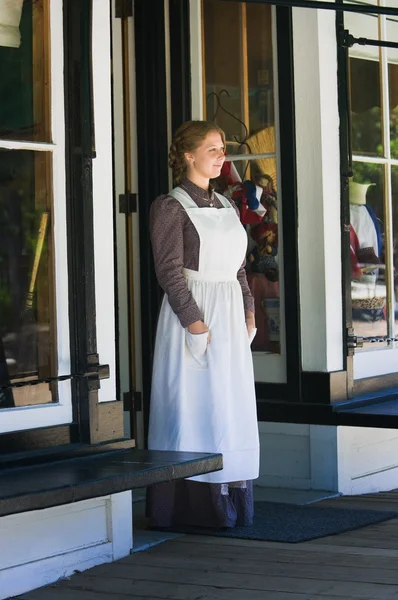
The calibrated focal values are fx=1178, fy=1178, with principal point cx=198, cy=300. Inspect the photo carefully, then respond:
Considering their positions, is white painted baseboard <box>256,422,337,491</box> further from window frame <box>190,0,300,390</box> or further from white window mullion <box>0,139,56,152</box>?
white window mullion <box>0,139,56,152</box>

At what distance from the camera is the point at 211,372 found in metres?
4.53

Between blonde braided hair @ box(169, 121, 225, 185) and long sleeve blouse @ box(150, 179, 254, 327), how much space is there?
16 cm

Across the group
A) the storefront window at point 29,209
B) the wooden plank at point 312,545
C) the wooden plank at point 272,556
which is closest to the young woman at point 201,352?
the wooden plank at point 312,545

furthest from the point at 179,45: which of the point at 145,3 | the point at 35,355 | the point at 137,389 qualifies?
the point at 35,355

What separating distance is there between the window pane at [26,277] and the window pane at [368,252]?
197 cm

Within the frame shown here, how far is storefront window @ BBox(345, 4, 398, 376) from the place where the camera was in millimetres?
5578

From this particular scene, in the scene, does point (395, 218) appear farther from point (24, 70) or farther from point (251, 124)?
point (24, 70)

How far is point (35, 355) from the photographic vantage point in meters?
3.95

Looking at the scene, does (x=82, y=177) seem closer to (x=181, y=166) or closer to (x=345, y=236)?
(x=181, y=166)

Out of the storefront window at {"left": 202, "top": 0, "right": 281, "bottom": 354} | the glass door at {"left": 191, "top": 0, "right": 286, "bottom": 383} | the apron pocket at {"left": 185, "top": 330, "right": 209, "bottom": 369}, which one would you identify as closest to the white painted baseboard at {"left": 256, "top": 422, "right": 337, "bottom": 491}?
the glass door at {"left": 191, "top": 0, "right": 286, "bottom": 383}

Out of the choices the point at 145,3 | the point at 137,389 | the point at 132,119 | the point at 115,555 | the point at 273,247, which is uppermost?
the point at 145,3

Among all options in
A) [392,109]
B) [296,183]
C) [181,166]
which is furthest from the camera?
[392,109]

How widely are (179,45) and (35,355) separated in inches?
88.7

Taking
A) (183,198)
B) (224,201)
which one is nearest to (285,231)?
(224,201)
